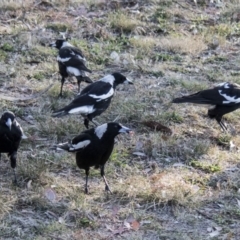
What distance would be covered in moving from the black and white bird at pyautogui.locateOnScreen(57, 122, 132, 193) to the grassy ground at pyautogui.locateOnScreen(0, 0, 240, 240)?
320mm

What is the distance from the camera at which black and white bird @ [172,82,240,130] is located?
7883 millimetres

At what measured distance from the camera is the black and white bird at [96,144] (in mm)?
A: 6098

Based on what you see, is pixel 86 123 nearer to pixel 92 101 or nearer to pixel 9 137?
pixel 92 101

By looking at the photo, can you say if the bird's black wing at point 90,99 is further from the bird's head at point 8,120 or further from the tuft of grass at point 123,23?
the tuft of grass at point 123,23

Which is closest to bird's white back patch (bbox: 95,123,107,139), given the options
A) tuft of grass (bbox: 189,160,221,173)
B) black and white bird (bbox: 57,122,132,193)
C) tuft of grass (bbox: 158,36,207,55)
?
black and white bird (bbox: 57,122,132,193)

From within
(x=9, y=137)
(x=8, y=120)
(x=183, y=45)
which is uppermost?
(x=8, y=120)

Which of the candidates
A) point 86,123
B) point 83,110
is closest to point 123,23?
point 86,123

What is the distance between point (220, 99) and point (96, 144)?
7.55 feet

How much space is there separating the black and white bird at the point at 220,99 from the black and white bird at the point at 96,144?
1.89 meters

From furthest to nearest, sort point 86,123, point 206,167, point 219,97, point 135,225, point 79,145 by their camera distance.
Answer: point 219,97 → point 86,123 → point 206,167 → point 79,145 → point 135,225

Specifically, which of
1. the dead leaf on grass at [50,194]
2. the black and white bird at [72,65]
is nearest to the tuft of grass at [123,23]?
the black and white bird at [72,65]

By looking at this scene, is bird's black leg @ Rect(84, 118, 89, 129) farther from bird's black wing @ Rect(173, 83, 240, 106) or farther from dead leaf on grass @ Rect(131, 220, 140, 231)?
dead leaf on grass @ Rect(131, 220, 140, 231)

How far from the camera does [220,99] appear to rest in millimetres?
7895

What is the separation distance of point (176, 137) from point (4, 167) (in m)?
2.05
